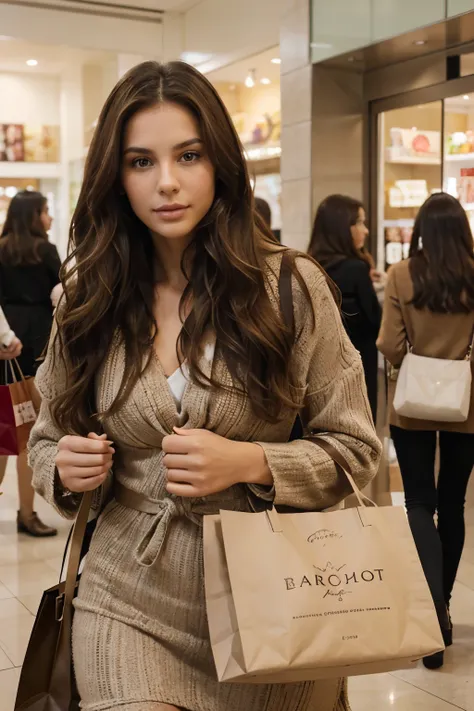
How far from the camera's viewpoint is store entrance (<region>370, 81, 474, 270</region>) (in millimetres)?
6988

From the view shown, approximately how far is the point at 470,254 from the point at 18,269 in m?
2.86

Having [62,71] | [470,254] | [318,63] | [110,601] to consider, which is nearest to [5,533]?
[470,254]

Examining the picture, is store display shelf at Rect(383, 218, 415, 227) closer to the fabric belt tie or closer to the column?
the column

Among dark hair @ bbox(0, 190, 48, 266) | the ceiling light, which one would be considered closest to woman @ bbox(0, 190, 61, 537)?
dark hair @ bbox(0, 190, 48, 266)

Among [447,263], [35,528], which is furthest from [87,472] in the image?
[35,528]

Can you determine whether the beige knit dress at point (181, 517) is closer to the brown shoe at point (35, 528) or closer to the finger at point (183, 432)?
the finger at point (183, 432)

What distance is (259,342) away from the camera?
1559mm

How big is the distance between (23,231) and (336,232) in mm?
1875

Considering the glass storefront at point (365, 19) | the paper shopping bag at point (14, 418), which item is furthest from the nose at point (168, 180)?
the glass storefront at point (365, 19)

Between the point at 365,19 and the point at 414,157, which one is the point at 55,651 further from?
the point at 414,157

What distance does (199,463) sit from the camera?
1.44 metres

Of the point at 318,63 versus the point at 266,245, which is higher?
the point at 318,63

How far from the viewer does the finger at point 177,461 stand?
1445mm

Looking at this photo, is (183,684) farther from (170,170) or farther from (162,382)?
(170,170)
